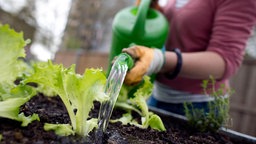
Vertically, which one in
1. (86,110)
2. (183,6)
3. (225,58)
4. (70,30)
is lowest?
(86,110)

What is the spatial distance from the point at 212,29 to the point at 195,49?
13 cm

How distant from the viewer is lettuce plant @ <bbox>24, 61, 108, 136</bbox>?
21.6 inches

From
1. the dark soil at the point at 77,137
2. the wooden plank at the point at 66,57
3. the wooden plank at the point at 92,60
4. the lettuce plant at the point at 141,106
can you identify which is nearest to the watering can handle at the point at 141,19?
the lettuce plant at the point at 141,106

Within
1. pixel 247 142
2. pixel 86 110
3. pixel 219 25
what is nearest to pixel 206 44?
pixel 219 25

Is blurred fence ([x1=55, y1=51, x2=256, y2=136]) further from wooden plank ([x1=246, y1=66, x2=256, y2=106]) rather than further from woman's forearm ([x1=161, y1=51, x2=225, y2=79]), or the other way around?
woman's forearm ([x1=161, y1=51, x2=225, y2=79])

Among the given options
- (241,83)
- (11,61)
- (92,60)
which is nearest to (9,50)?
(11,61)

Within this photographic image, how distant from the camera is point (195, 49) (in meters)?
1.38

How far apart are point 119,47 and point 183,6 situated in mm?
412

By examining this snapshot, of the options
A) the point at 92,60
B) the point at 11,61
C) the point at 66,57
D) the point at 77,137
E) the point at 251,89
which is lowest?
the point at 77,137

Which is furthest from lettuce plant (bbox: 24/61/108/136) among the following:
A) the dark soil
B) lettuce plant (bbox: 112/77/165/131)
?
lettuce plant (bbox: 112/77/165/131)

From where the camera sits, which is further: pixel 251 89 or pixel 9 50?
pixel 251 89

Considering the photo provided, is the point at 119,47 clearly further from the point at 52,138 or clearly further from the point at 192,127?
the point at 52,138

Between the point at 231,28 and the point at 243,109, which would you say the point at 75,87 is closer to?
the point at 231,28

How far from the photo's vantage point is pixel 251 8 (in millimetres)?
1214
